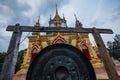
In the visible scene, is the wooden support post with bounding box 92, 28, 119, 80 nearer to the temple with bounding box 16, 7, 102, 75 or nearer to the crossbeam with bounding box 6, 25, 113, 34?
→ the crossbeam with bounding box 6, 25, 113, 34

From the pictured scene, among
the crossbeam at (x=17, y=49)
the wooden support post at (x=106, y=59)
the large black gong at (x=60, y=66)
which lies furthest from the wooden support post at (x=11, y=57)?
the wooden support post at (x=106, y=59)

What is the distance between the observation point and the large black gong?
9.16 feet

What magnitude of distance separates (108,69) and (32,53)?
53.8 ft

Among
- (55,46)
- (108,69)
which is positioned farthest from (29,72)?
(108,69)

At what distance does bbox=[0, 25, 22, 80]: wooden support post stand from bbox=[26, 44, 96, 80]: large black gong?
0.47 meters

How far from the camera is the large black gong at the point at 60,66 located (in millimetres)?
2791

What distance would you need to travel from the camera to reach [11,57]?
3.10m

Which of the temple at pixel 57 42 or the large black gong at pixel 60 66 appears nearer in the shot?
the large black gong at pixel 60 66

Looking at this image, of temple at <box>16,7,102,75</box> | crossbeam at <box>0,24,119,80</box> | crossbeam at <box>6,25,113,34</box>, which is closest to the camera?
crossbeam at <box>0,24,119,80</box>

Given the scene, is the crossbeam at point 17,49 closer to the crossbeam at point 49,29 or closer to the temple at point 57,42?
the crossbeam at point 49,29

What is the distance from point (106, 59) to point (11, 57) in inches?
96.0

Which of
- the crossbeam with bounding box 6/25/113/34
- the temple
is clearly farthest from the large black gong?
the temple

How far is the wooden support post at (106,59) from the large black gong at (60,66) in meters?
0.62

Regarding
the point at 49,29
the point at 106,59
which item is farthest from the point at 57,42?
the point at 106,59
